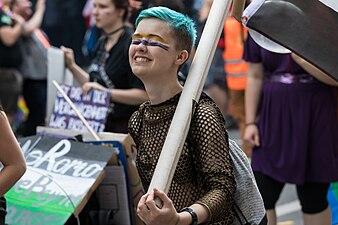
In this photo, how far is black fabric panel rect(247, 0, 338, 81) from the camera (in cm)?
297

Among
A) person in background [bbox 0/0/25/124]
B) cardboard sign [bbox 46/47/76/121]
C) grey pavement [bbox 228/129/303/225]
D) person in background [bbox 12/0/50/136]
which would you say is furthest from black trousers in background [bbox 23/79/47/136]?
cardboard sign [bbox 46/47/76/121]

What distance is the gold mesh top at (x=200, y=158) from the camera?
2982 millimetres

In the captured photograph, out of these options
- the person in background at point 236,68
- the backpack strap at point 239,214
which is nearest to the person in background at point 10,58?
the person in background at point 236,68

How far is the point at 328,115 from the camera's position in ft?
16.0

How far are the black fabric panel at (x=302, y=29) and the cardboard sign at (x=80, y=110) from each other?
2.60 meters

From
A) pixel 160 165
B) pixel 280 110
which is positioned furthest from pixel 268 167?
pixel 160 165

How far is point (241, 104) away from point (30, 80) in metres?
2.83

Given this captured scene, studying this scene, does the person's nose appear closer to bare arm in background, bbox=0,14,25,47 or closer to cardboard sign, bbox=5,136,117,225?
cardboard sign, bbox=5,136,117,225

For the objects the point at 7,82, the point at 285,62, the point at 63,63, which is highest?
the point at 285,62

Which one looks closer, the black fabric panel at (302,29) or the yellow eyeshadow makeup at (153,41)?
the black fabric panel at (302,29)

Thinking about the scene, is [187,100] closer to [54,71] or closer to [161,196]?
[161,196]

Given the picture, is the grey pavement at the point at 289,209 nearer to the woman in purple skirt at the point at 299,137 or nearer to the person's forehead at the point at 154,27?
the woman in purple skirt at the point at 299,137

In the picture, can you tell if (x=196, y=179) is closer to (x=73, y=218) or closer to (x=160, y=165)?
(x=160, y=165)

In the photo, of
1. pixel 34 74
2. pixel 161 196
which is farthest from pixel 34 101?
pixel 161 196
